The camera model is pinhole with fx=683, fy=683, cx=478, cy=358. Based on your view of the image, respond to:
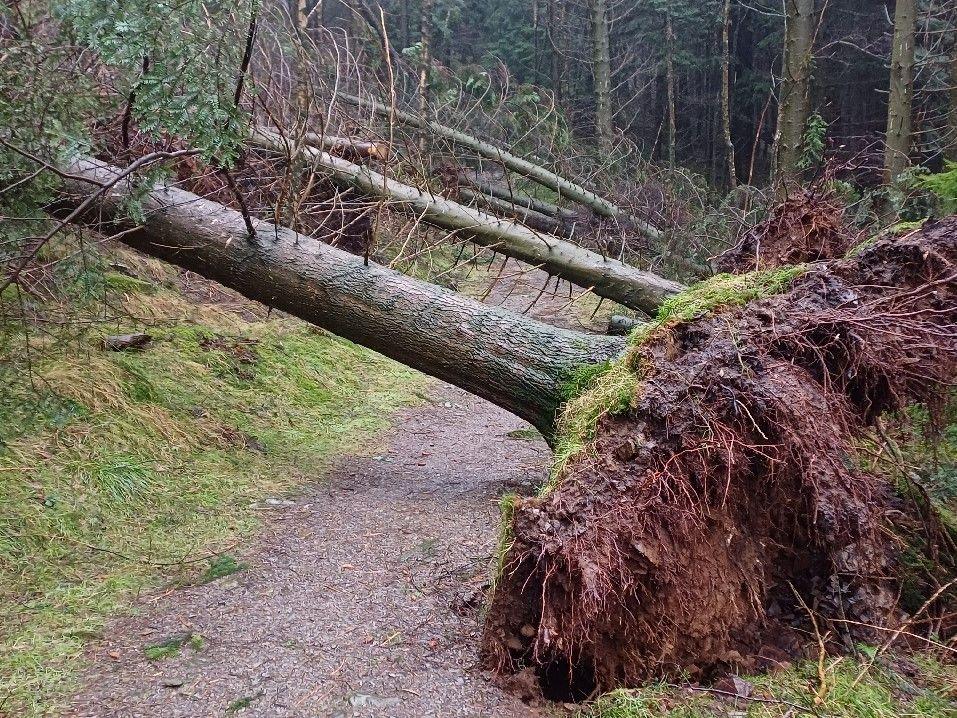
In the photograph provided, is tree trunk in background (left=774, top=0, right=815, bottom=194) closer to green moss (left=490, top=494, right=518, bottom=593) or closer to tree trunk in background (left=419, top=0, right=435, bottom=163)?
tree trunk in background (left=419, top=0, right=435, bottom=163)

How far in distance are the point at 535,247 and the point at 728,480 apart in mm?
4612

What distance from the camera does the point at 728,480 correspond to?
264cm

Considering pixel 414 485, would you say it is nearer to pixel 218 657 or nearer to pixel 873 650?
pixel 218 657

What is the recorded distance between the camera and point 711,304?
3.29m

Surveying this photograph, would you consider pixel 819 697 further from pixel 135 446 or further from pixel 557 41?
pixel 557 41

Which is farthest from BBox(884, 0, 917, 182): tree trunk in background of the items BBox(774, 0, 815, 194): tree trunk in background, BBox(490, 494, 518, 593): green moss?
BBox(490, 494, 518, 593): green moss

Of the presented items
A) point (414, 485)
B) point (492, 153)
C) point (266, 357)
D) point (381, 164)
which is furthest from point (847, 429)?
point (492, 153)

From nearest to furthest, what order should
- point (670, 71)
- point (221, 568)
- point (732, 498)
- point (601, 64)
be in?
point (732, 498) < point (221, 568) < point (601, 64) < point (670, 71)

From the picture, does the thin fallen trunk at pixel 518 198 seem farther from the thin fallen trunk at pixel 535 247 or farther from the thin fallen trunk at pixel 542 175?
the thin fallen trunk at pixel 535 247

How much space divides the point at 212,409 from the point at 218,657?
2597 mm

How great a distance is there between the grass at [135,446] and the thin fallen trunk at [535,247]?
1.74m

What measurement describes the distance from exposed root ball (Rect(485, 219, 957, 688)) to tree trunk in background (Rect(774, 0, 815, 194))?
20.1 ft

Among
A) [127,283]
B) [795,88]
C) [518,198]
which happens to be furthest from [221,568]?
[795,88]

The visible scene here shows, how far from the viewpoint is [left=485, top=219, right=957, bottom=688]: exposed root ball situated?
2.63 meters
